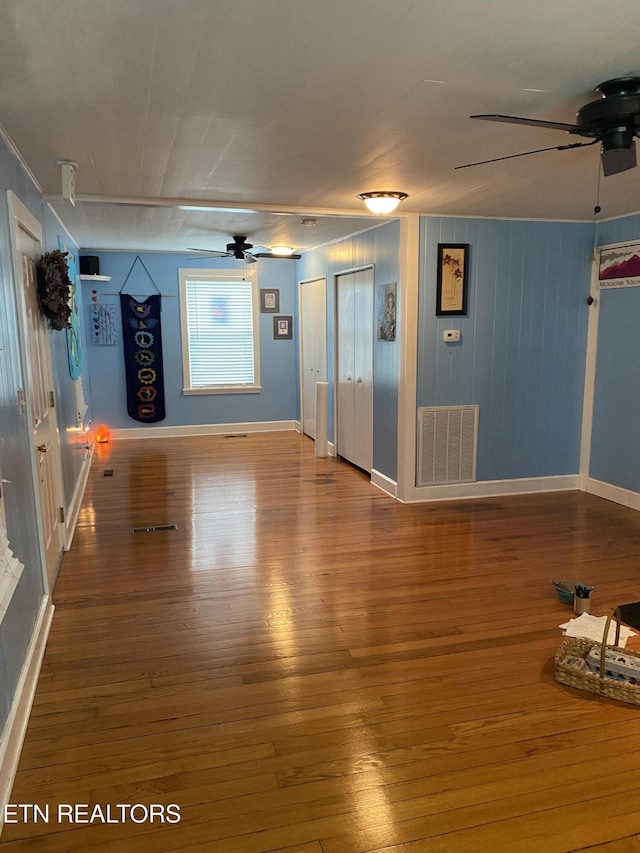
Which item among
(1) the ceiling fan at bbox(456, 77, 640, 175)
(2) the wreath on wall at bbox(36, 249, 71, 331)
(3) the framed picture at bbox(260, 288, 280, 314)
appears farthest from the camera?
(3) the framed picture at bbox(260, 288, 280, 314)

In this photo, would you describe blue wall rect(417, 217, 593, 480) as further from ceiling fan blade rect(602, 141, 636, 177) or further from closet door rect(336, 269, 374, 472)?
ceiling fan blade rect(602, 141, 636, 177)

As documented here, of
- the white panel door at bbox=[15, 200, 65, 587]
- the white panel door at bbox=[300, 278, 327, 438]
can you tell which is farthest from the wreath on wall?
the white panel door at bbox=[300, 278, 327, 438]

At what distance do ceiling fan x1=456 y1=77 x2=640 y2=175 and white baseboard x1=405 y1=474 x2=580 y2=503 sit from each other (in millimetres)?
3258

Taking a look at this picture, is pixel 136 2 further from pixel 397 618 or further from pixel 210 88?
pixel 397 618

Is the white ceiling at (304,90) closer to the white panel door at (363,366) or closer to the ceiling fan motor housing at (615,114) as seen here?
the ceiling fan motor housing at (615,114)

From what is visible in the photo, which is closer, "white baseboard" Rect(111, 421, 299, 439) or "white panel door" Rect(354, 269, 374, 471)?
"white panel door" Rect(354, 269, 374, 471)

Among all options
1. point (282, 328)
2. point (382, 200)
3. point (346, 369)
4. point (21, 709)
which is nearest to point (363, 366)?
point (346, 369)

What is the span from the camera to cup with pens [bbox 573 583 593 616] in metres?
3.17

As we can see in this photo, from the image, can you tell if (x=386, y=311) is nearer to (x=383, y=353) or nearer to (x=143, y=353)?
(x=383, y=353)

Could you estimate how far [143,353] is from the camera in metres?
8.02

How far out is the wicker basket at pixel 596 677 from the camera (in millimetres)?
2446

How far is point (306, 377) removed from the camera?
27.0ft

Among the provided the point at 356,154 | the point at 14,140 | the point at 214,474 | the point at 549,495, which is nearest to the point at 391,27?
the point at 356,154

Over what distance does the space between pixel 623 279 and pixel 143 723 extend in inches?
191
